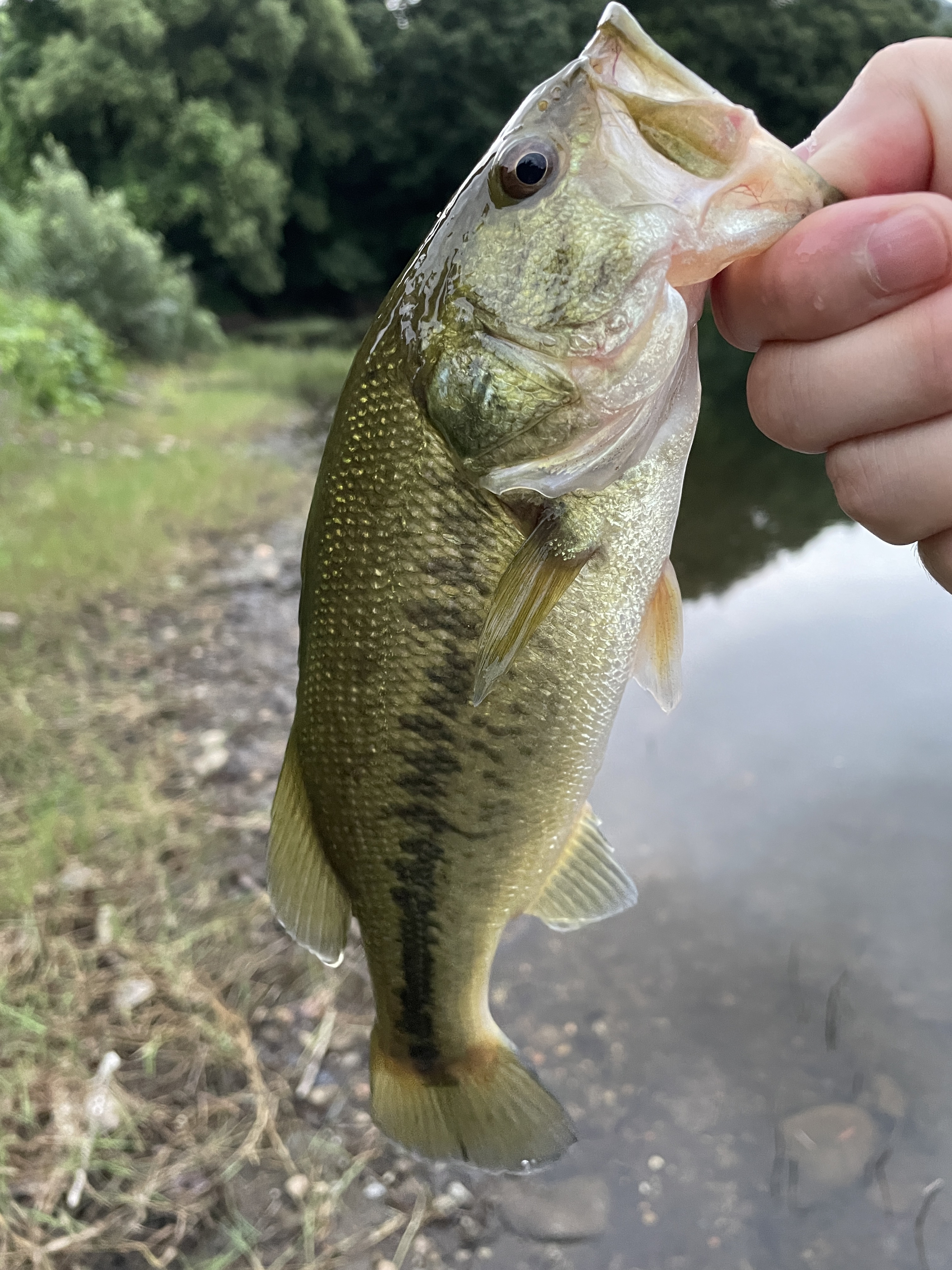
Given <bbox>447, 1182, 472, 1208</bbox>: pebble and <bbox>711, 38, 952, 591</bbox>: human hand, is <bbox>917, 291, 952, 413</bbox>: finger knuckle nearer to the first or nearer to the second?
<bbox>711, 38, 952, 591</bbox>: human hand

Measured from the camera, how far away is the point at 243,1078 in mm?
2512

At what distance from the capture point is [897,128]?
1.07 meters

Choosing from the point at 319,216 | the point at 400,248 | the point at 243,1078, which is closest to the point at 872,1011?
the point at 243,1078

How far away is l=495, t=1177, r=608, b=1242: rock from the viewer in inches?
92.8

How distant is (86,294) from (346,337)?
8640 mm

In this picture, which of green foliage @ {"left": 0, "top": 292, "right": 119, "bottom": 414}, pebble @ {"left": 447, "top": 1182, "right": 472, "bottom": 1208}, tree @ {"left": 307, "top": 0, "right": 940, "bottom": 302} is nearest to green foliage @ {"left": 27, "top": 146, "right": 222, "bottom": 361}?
green foliage @ {"left": 0, "top": 292, "right": 119, "bottom": 414}

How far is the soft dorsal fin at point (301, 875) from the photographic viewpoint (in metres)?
1.39

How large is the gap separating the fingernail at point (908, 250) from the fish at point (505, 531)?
0.12m

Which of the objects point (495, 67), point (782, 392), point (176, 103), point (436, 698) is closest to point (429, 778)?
point (436, 698)

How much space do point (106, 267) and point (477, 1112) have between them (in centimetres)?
1452

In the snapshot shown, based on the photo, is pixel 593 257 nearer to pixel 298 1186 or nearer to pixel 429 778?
pixel 429 778

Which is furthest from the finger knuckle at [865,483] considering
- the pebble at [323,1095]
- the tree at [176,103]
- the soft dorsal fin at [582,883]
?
the tree at [176,103]

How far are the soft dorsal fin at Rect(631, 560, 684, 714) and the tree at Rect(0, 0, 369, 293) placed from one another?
22.4 m

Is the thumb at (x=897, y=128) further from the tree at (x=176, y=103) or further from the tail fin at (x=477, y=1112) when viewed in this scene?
the tree at (x=176, y=103)
